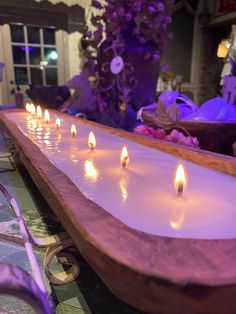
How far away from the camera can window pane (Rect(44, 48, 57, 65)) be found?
4.91 m

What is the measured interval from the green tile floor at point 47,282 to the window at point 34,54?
149 inches

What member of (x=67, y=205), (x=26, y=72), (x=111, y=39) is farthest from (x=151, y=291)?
(x=26, y=72)

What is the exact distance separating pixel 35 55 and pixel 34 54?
0.02 metres

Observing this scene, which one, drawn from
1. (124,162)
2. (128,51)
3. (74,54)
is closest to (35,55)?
(74,54)

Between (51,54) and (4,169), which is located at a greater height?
(51,54)

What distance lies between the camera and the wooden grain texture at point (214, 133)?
1.65m

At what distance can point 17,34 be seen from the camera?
4609mm

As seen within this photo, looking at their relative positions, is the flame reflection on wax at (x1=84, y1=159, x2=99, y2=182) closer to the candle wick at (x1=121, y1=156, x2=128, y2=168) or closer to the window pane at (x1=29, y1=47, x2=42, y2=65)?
the candle wick at (x1=121, y1=156, x2=128, y2=168)

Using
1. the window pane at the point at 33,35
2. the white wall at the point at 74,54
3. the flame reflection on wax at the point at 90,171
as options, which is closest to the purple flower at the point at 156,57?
the flame reflection on wax at the point at 90,171

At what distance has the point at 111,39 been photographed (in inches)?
110

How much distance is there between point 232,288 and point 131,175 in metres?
0.42

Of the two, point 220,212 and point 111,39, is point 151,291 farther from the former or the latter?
point 111,39

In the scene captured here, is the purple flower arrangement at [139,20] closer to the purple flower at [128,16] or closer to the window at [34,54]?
the purple flower at [128,16]

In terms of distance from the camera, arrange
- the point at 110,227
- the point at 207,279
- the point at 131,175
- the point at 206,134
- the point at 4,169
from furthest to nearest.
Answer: the point at 4,169, the point at 206,134, the point at 131,175, the point at 110,227, the point at 207,279
